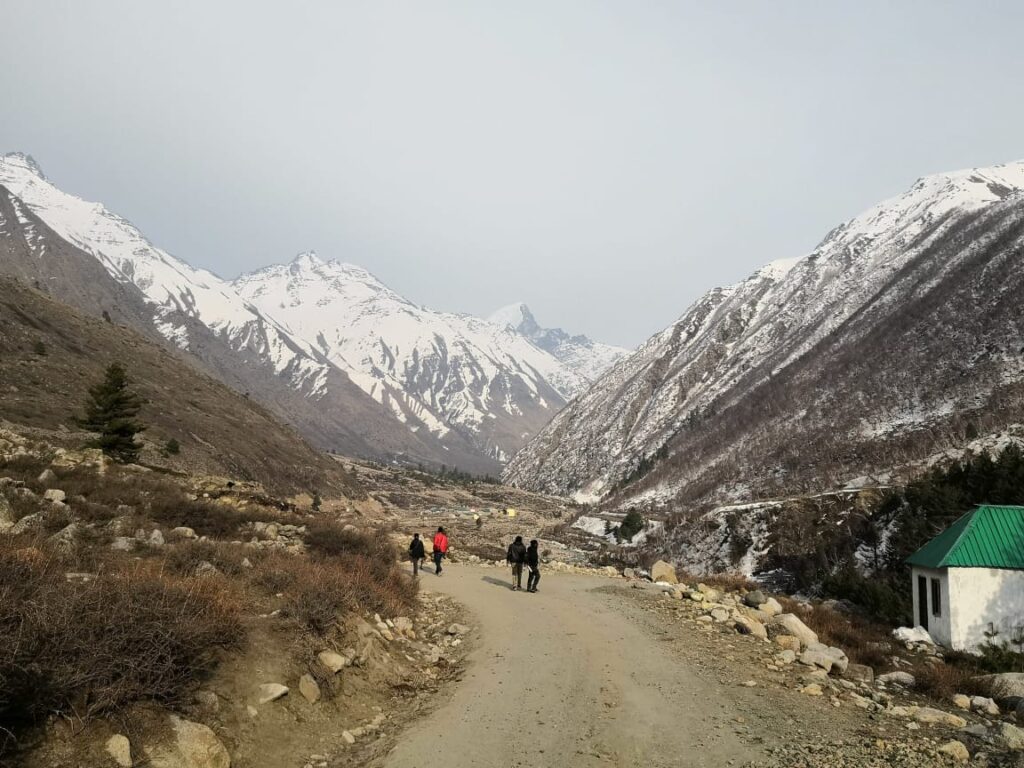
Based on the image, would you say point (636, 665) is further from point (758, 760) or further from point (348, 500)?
point (348, 500)

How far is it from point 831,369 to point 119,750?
363 feet

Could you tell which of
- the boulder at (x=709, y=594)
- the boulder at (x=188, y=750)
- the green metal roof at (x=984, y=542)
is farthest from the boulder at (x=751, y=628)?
the green metal roof at (x=984, y=542)

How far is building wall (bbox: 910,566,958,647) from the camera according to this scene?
71.3 ft

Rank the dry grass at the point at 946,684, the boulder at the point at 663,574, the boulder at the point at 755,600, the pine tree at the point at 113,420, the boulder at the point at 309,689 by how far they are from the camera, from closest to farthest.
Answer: the boulder at the point at 309,689
the dry grass at the point at 946,684
the boulder at the point at 755,600
the boulder at the point at 663,574
the pine tree at the point at 113,420

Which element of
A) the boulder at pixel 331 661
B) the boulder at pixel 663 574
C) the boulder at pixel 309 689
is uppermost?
the boulder at pixel 663 574

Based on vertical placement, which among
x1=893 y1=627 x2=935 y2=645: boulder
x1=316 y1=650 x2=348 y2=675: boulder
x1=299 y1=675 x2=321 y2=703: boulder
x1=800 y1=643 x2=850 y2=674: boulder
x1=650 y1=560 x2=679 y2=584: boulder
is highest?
x1=650 y1=560 x2=679 y2=584: boulder

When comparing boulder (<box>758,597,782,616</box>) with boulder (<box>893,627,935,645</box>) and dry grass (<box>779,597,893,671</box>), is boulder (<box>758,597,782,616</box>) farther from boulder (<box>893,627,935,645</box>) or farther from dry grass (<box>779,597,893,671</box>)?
boulder (<box>893,627,935,645</box>)

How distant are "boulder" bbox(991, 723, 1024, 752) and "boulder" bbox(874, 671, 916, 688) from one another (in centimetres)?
342

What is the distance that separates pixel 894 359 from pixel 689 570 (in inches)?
2453

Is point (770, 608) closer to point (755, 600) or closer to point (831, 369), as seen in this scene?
point (755, 600)

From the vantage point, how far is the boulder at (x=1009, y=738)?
27.9 ft

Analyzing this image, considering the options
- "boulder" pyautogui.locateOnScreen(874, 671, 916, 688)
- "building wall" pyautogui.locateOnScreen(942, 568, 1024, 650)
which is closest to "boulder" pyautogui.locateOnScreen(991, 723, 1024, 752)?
"boulder" pyautogui.locateOnScreen(874, 671, 916, 688)

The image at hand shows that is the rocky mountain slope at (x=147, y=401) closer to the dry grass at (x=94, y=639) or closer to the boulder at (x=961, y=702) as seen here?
the dry grass at (x=94, y=639)

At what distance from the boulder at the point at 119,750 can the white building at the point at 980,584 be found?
945 inches
